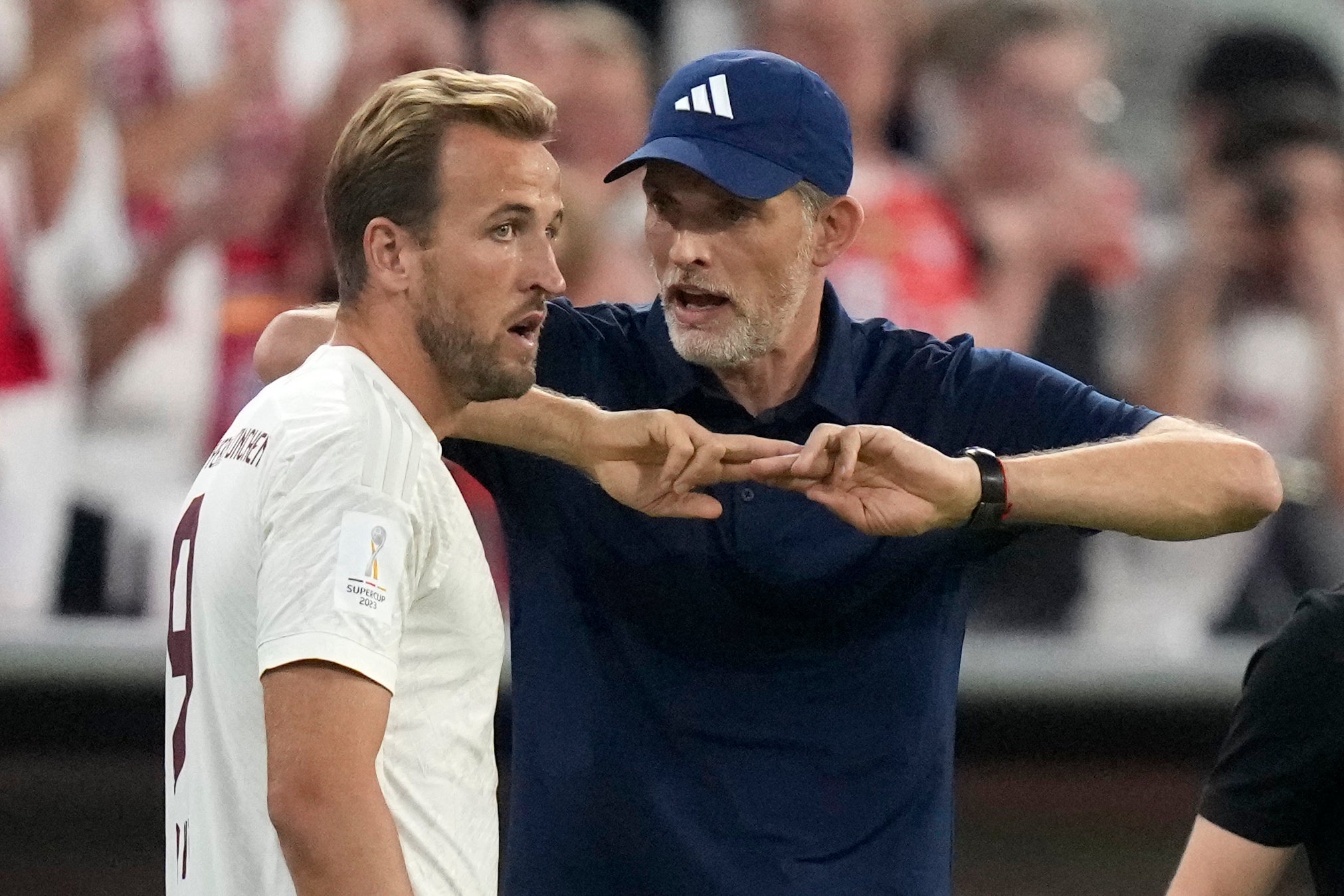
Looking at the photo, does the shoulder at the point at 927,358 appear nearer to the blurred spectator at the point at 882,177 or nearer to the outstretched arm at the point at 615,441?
the outstretched arm at the point at 615,441

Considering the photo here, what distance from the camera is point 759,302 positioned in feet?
7.28

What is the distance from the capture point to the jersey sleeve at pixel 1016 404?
2.26 meters

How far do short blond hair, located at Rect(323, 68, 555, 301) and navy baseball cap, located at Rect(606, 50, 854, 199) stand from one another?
412 millimetres

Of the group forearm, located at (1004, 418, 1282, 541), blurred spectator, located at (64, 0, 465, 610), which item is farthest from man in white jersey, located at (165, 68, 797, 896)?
blurred spectator, located at (64, 0, 465, 610)

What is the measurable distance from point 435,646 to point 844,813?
76cm

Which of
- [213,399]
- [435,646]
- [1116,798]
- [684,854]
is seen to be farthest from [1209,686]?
[435,646]

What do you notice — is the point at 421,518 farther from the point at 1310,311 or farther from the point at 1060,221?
the point at 1310,311

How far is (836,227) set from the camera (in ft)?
7.69

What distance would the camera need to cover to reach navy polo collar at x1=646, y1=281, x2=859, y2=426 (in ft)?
7.41

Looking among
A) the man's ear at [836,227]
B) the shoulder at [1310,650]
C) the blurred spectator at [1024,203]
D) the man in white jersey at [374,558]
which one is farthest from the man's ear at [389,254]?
the blurred spectator at [1024,203]

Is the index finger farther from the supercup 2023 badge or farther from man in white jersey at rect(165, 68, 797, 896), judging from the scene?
the supercup 2023 badge

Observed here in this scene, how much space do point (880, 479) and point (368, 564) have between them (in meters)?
0.75

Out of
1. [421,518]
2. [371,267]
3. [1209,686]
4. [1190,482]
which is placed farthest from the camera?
[1209,686]

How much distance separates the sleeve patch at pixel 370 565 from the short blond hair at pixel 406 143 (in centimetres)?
34
